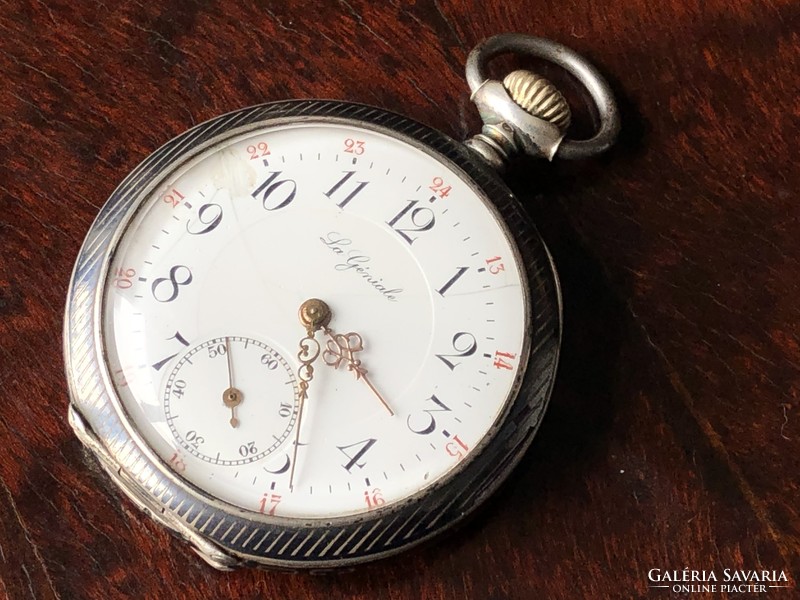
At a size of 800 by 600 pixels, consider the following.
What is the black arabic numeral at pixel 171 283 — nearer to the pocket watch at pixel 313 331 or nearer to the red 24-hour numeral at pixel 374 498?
the pocket watch at pixel 313 331

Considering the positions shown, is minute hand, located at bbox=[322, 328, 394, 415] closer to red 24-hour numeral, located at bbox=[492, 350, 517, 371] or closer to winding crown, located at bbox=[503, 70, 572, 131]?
red 24-hour numeral, located at bbox=[492, 350, 517, 371]

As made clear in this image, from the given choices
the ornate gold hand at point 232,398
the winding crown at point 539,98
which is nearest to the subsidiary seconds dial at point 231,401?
the ornate gold hand at point 232,398

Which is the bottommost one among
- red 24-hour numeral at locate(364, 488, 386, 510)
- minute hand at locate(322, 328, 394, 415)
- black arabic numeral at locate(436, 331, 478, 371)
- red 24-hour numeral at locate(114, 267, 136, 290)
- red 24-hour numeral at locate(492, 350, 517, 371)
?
red 24-hour numeral at locate(364, 488, 386, 510)

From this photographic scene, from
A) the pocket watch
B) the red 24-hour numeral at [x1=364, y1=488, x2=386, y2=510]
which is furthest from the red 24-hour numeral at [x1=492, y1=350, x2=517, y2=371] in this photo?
the red 24-hour numeral at [x1=364, y1=488, x2=386, y2=510]

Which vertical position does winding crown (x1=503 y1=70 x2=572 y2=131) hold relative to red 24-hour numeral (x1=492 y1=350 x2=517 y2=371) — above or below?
above

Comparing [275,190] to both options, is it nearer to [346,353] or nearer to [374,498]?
[346,353]

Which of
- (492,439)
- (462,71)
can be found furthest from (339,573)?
(462,71)

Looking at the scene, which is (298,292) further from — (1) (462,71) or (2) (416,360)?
(1) (462,71)

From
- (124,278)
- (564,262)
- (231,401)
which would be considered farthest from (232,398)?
(564,262)
